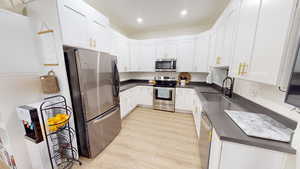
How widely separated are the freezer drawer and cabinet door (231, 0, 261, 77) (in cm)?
217

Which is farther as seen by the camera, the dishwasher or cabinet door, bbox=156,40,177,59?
cabinet door, bbox=156,40,177,59

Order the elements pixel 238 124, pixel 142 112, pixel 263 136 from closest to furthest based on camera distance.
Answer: pixel 263 136 → pixel 238 124 → pixel 142 112

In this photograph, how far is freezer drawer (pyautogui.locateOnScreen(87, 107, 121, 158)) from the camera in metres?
1.60

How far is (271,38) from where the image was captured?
33.7 inches

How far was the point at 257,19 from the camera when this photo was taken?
1009 mm

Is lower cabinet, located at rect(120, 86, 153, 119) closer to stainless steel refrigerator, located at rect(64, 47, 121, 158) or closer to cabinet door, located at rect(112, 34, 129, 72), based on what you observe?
cabinet door, located at rect(112, 34, 129, 72)

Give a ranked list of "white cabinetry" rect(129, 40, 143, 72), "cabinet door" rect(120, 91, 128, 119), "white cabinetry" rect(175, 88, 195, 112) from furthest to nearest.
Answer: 1. "white cabinetry" rect(129, 40, 143, 72)
2. "white cabinetry" rect(175, 88, 195, 112)
3. "cabinet door" rect(120, 91, 128, 119)

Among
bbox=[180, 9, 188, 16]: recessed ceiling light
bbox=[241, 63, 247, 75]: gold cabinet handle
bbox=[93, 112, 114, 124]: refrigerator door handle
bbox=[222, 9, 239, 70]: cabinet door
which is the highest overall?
bbox=[180, 9, 188, 16]: recessed ceiling light

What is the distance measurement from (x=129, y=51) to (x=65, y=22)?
2455 mm

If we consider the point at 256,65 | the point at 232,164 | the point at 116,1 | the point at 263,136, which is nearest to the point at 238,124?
the point at 263,136

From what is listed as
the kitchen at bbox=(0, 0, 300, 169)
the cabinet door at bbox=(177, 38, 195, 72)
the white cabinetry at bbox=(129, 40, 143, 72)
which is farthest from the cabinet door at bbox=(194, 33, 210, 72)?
the white cabinetry at bbox=(129, 40, 143, 72)

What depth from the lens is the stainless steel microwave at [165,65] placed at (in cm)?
339

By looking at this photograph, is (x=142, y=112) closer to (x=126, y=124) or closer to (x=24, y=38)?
(x=126, y=124)

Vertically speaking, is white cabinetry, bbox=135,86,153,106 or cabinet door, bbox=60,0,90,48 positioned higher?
cabinet door, bbox=60,0,90,48
